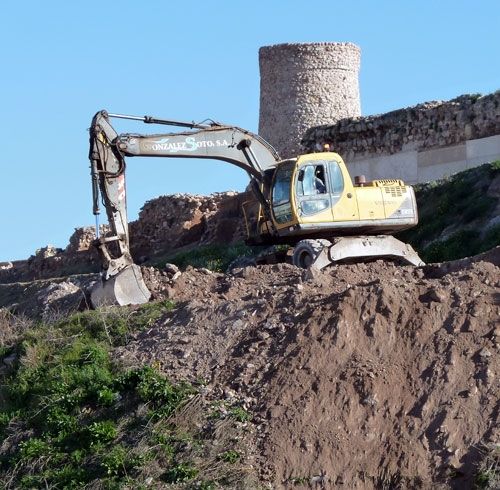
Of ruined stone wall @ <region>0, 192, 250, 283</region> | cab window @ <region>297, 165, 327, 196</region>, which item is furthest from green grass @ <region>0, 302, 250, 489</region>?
ruined stone wall @ <region>0, 192, 250, 283</region>

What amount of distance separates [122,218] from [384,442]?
25.0 ft

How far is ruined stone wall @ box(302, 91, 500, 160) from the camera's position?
33.2 meters

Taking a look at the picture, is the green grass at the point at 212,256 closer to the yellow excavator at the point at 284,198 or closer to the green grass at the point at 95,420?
the yellow excavator at the point at 284,198

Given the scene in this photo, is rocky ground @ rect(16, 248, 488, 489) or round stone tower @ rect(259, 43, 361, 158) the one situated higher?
round stone tower @ rect(259, 43, 361, 158)

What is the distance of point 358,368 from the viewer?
1396 cm

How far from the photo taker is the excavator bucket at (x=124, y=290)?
60.8 ft

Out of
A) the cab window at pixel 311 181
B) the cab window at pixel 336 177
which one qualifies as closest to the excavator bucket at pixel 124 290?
the cab window at pixel 311 181

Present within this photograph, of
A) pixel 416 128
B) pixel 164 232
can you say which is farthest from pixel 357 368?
pixel 164 232

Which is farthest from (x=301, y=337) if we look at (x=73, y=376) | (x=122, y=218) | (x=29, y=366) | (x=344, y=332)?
(x=122, y=218)

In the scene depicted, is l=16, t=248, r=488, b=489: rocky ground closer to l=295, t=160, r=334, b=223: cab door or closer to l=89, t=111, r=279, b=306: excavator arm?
l=89, t=111, r=279, b=306: excavator arm

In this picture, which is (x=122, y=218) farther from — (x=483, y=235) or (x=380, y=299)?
(x=483, y=235)

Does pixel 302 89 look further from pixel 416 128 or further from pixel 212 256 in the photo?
pixel 212 256

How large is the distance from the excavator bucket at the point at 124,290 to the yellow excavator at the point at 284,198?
0.02 m

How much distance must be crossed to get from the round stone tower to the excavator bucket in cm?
2440
